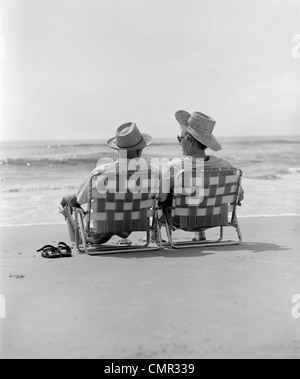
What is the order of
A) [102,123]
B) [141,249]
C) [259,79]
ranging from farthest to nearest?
1. [102,123]
2. [259,79]
3. [141,249]

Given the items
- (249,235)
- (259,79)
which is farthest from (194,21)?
(249,235)

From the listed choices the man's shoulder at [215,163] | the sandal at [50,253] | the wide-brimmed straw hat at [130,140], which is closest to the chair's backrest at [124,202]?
the wide-brimmed straw hat at [130,140]

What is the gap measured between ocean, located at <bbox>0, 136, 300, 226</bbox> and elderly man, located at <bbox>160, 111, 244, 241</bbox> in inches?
135

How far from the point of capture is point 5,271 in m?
5.23

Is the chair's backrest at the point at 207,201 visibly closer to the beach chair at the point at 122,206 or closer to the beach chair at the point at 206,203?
the beach chair at the point at 206,203

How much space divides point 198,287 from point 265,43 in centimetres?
2740

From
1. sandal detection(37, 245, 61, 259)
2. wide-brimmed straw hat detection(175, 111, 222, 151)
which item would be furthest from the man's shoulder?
sandal detection(37, 245, 61, 259)

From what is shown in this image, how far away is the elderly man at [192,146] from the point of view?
5875 mm

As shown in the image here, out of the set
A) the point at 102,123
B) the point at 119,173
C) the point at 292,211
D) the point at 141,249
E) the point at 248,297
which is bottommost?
the point at 102,123

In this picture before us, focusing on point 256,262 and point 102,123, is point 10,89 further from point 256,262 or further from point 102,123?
point 256,262

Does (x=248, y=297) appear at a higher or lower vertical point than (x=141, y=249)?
higher

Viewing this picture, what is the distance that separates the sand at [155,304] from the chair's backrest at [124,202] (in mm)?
279

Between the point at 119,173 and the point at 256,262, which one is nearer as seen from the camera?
the point at 256,262

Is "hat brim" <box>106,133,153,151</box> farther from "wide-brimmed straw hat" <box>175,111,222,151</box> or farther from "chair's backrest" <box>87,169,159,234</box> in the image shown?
"wide-brimmed straw hat" <box>175,111,222,151</box>
